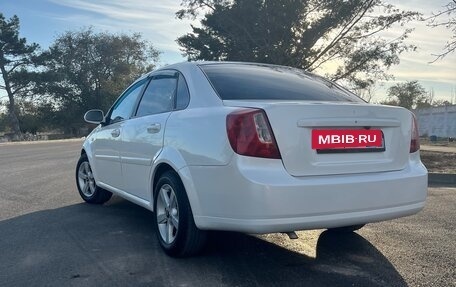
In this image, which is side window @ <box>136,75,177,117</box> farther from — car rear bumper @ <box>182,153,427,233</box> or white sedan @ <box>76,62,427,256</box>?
car rear bumper @ <box>182,153,427,233</box>

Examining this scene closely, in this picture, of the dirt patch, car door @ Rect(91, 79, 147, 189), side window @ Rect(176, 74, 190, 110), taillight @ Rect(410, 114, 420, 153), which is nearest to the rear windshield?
side window @ Rect(176, 74, 190, 110)

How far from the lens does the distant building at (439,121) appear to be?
29.7 meters

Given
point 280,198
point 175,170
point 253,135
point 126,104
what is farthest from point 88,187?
point 280,198

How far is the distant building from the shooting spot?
97.4 feet

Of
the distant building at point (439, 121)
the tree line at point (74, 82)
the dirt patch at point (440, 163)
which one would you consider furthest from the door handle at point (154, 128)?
the tree line at point (74, 82)

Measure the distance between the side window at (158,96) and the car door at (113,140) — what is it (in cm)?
23

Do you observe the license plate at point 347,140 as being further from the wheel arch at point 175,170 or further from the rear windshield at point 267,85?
the wheel arch at point 175,170

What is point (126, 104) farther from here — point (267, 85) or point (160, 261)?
point (160, 261)

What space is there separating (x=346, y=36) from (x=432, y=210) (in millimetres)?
15075

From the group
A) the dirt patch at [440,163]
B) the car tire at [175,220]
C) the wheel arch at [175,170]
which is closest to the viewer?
the wheel arch at [175,170]

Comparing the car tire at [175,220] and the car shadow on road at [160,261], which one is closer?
the car shadow on road at [160,261]

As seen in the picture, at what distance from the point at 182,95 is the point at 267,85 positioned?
765 mm

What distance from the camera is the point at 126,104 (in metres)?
5.66

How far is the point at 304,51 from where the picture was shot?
67.1ft
